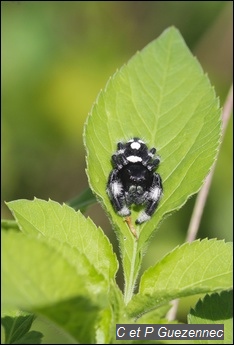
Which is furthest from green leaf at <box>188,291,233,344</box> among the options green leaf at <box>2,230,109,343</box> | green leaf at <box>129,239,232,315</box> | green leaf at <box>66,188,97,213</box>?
green leaf at <box>66,188,97,213</box>

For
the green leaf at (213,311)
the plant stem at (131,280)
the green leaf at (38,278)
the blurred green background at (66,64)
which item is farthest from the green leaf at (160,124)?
the blurred green background at (66,64)

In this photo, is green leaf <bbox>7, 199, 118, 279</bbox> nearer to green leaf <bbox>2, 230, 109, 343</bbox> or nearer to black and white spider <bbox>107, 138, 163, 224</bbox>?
black and white spider <bbox>107, 138, 163, 224</bbox>

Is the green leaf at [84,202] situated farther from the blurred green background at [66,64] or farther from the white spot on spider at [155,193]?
the blurred green background at [66,64]

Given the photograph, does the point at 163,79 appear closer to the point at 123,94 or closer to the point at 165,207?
the point at 123,94

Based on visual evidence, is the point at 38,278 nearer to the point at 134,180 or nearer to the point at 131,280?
the point at 131,280

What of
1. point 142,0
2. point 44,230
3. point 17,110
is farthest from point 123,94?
point 142,0

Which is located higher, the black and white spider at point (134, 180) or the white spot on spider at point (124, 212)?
the black and white spider at point (134, 180)

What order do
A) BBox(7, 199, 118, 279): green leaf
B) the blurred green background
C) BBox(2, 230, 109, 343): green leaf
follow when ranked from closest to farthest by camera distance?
BBox(2, 230, 109, 343): green leaf → BBox(7, 199, 118, 279): green leaf → the blurred green background
